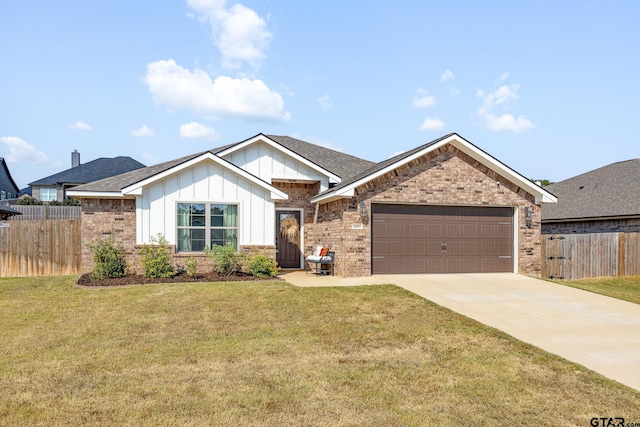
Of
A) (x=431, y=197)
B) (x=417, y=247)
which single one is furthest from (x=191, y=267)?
(x=431, y=197)

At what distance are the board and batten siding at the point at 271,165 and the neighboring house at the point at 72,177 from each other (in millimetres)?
27894

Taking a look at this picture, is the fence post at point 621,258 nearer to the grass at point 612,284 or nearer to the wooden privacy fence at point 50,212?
the grass at point 612,284

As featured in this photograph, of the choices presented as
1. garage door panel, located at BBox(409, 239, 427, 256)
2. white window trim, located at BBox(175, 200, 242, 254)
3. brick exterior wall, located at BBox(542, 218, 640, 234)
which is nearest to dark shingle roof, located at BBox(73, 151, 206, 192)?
white window trim, located at BBox(175, 200, 242, 254)

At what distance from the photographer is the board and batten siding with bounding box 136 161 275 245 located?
1338cm

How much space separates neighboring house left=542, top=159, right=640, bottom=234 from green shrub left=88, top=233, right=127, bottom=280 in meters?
18.4

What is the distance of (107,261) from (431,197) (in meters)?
9.96

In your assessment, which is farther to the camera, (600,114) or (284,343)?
(600,114)

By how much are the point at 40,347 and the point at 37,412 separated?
267 centimetres

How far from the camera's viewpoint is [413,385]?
5195mm

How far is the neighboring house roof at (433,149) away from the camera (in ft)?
43.5

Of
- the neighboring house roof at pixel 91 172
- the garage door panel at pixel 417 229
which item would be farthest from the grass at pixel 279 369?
the neighboring house roof at pixel 91 172

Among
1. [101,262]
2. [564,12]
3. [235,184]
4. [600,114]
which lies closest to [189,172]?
[235,184]

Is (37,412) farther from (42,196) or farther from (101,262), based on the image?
(42,196)

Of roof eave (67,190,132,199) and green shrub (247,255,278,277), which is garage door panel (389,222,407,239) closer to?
green shrub (247,255,278,277)
